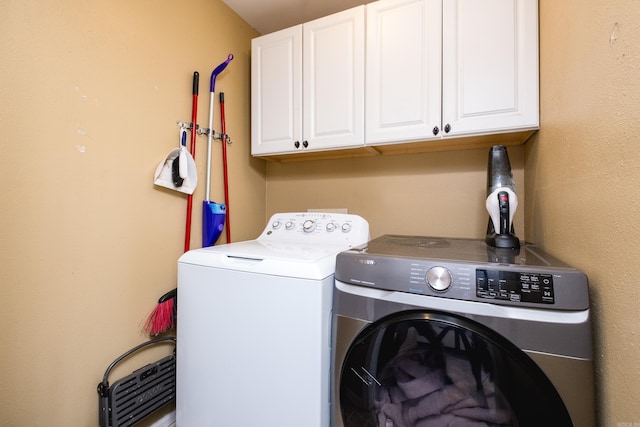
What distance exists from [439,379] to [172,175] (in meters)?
1.32

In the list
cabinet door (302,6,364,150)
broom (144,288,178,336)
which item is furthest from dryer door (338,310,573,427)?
cabinet door (302,6,364,150)

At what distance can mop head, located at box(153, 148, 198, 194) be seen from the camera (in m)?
1.23

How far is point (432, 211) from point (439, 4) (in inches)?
40.2

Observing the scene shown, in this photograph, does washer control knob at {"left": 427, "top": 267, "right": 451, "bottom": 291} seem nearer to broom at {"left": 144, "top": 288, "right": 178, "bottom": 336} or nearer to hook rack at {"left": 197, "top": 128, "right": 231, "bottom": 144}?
broom at {"left": 144, "top": 288, "right": 178, "bottom": 336}

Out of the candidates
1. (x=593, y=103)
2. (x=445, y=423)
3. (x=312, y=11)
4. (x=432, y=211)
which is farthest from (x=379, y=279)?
(x=312, y=11)

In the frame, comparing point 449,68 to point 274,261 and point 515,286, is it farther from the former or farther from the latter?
point 274,261

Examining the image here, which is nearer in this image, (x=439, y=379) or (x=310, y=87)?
(x=439, y=379)

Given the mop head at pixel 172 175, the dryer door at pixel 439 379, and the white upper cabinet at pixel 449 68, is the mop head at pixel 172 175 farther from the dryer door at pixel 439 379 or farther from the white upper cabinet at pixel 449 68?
the dryer door at pixel 439 379

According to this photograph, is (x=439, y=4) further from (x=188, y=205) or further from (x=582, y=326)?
(x=188, y=205)

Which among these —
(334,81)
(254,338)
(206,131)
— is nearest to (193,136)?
(206,131)

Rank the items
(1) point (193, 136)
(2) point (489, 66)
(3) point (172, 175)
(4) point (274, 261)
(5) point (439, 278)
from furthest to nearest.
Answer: (1) point (193, 136) → (3) point (172, 175) → (2) point (489, 66) → (4) point (274, 261) → (5) point (439, 278)

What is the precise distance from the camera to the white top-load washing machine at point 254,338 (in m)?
0.87

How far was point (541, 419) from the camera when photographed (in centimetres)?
66

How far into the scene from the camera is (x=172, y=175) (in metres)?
1.27
